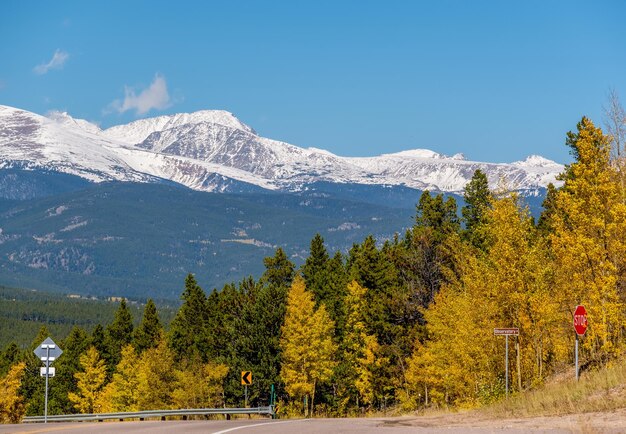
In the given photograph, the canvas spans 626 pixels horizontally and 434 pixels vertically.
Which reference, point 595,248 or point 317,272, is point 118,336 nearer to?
point 317,272

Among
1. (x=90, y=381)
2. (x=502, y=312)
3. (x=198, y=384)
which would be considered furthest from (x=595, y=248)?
(x=90, y=381)

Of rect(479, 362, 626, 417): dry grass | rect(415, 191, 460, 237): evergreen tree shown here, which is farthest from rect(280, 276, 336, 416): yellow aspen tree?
rect(479, 362, 626, 417): dry grass

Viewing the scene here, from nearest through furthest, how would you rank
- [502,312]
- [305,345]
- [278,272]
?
[502,312] < [305,345] < [278,272]

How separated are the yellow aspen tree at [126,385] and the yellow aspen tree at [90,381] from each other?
738 centimetres

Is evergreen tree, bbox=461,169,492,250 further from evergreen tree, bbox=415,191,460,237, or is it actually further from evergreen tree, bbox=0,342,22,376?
evergreen tree, bbox=0,342,22,376

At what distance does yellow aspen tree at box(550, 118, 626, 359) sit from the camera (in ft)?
133

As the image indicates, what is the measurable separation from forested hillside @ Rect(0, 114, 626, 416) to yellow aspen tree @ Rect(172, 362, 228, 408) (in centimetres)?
18

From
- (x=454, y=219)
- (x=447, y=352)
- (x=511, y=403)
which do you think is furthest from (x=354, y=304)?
(x=511, y=403)

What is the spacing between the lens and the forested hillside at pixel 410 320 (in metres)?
41.9

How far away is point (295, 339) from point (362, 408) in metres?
12.8

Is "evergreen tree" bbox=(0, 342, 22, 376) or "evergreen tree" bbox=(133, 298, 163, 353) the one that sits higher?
"evergreen tree" bbox=(133, 298, 163, 353)

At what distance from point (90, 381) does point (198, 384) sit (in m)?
25.0

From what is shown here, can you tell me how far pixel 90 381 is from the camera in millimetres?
109312

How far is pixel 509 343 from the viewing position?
141ft
